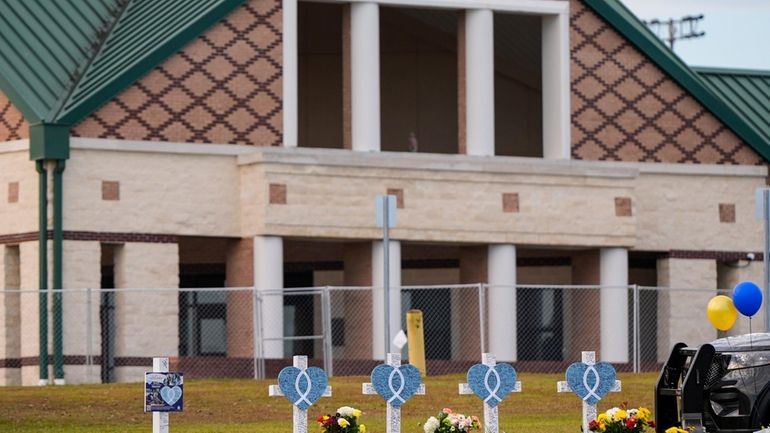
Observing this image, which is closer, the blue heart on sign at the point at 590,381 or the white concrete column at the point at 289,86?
the blue heart on sign at the point at 590,381

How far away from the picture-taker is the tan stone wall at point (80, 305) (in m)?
37.2

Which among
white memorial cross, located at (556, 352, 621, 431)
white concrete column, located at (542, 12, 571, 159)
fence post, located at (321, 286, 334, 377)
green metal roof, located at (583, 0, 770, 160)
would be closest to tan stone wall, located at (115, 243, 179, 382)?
fence post, located at (321, 286, 334, 377)

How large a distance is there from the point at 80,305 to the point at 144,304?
121cm

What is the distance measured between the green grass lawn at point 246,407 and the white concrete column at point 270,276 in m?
5.01

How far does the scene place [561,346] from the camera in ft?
144

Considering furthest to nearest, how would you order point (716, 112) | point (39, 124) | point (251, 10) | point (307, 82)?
point (307, 82), point (716, 112), point (251, 10), point (39, 124)

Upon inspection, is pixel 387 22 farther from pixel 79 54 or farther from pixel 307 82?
pixel 79 54

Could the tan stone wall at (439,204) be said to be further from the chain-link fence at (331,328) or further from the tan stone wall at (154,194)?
the chain-link fence at (331,328)

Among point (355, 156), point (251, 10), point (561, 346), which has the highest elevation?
point (251, 10)

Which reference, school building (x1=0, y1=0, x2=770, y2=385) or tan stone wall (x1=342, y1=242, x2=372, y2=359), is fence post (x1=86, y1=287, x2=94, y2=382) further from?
tan stone wall (x1=342, y1=242, x2=372, y2=359)

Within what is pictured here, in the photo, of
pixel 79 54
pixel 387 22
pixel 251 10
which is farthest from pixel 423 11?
pixel 79 54

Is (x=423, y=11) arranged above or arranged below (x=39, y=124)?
above

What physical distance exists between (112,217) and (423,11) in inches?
371

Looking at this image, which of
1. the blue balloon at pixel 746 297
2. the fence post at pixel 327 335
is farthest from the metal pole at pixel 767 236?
the fence post at pixel 327 335
